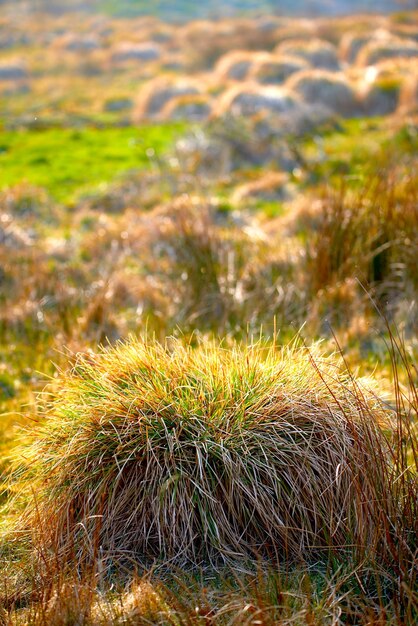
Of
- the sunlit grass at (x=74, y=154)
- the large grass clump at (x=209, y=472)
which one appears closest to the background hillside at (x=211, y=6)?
the sunlit grass at (x=74, y=154)

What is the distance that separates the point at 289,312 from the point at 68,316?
71.2 inches

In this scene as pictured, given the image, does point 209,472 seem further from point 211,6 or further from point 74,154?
point 211,6

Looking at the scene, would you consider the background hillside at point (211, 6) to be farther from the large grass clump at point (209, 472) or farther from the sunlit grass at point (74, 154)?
the large grass clump at point (209, 472)

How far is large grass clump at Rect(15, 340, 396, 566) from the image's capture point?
326 cm

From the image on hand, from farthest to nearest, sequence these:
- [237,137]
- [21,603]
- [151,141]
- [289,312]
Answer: [151,141] → [237,137] → [289,312] → [21,603]

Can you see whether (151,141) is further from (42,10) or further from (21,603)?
(42,10)

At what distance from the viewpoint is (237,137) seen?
1270cm

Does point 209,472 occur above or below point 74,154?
above

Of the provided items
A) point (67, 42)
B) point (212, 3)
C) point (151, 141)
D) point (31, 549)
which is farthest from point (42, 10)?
point (31, 549)

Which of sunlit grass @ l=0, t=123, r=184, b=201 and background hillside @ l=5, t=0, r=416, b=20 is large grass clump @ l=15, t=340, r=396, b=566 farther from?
background hillside @ l=5, t=0, r=416, b=20

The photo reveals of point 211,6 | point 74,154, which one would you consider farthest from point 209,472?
point 211,6

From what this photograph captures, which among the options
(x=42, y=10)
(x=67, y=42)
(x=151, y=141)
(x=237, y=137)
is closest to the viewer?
(x=237, y=137)

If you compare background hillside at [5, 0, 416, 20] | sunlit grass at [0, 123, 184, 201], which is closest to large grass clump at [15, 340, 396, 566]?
sunlit grass at [0, 123, 184, 201]

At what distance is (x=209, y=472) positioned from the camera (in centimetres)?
336
